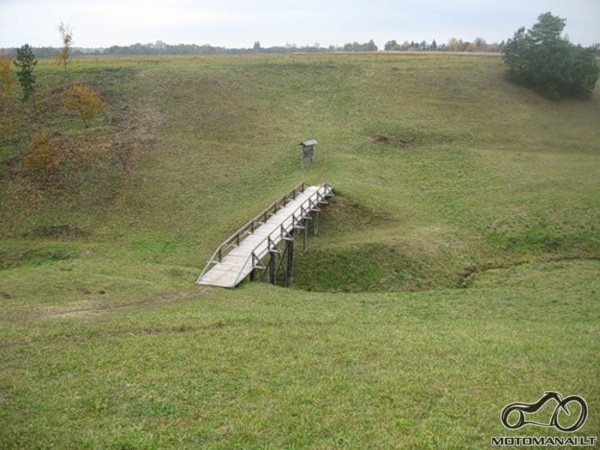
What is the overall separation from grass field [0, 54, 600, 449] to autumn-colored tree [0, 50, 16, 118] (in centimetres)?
120

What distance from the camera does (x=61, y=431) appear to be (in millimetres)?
11219

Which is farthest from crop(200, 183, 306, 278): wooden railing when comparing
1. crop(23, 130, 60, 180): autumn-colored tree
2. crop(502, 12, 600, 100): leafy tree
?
crop(502, 12, 600, 100): leafy tree

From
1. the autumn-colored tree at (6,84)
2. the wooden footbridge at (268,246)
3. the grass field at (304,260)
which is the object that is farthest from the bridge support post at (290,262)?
the autumn-colored tree at (6,84)

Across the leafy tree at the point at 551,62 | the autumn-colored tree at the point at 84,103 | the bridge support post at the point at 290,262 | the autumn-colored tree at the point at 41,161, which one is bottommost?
the bridge support post at the point at 290,262

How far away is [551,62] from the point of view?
68.9 metres

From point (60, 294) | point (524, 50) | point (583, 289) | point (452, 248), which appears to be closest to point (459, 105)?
point (524, 50)

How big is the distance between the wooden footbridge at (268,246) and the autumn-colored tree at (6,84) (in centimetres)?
3656

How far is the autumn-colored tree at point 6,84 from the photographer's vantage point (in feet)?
174

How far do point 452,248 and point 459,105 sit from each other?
3497cm

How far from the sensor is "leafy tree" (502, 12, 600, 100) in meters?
68.6

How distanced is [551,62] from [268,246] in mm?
60143

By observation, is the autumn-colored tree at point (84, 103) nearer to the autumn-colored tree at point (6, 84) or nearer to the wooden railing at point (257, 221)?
the autumn-colored tree at point (6, 84)

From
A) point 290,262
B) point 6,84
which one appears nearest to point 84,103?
point 6,84

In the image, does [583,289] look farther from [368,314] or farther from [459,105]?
[459,105]
